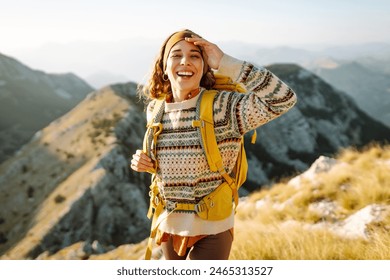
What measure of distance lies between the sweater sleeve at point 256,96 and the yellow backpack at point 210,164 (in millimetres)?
220

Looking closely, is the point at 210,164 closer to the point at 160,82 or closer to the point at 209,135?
the point at 209,135

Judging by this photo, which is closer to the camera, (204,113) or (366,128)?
(204,113)

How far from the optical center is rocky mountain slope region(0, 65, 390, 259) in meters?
36.2

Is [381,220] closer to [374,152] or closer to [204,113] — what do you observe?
[204,113]

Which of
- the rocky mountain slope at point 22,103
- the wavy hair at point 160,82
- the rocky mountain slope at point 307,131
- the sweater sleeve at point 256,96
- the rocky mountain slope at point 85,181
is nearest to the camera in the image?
the sweater sleeve at point 256,96

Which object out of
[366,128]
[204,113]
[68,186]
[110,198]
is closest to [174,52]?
[204,113]

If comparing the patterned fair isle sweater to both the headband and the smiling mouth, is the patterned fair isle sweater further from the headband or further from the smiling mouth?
the headband

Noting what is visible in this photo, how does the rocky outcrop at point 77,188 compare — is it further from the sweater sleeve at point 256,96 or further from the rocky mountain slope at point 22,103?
the rocky mountain slope at point 22,103

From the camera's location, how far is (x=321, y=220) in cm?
596

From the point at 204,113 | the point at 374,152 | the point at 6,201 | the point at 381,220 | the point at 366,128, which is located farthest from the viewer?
the point at 366,128

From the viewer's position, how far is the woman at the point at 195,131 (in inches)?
100

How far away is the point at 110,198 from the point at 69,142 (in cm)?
1720

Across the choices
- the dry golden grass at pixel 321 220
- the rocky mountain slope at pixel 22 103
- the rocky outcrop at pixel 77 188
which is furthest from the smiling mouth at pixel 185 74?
the rocky mountain slope at pixel 22 103

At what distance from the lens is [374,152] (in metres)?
9.51
